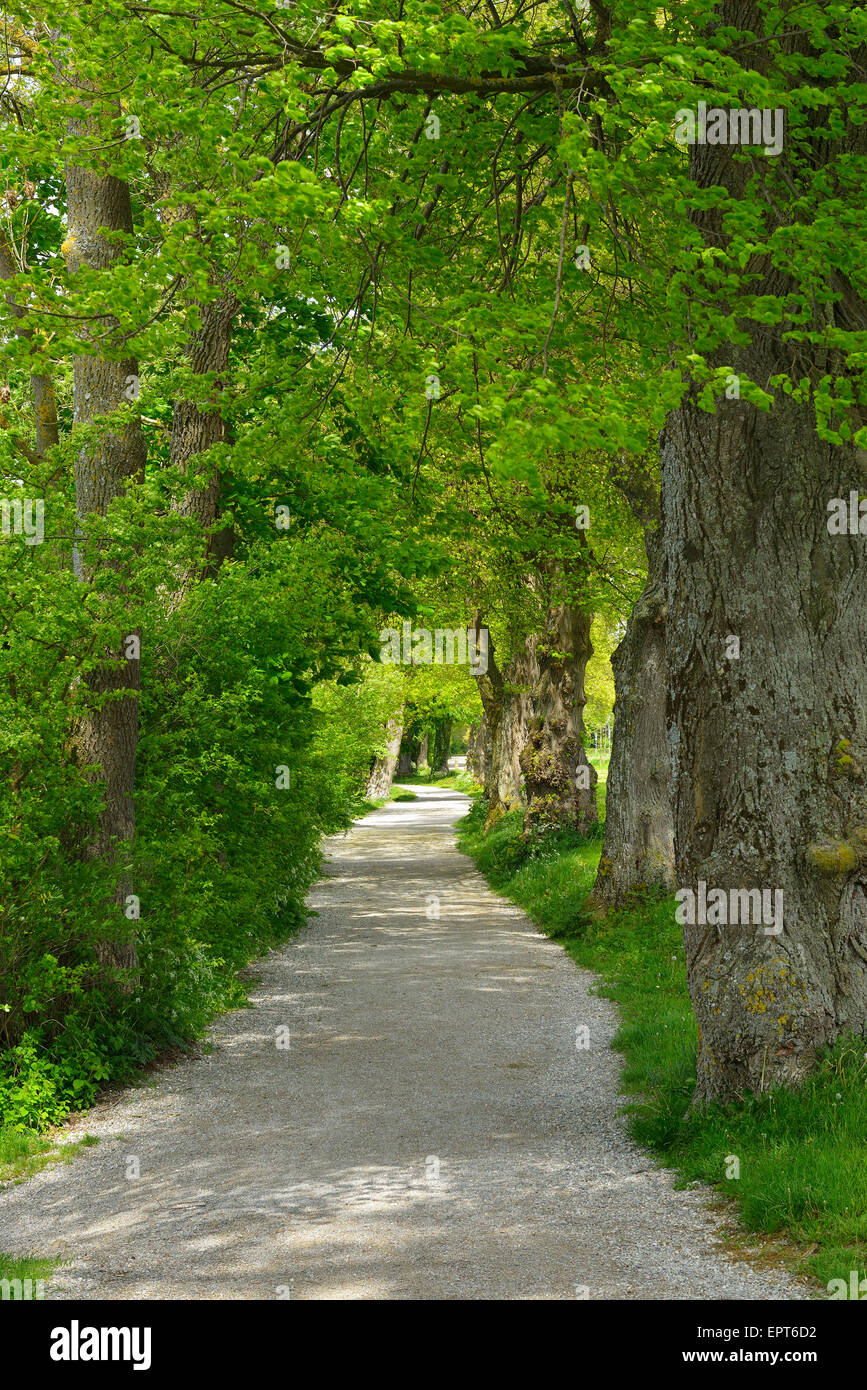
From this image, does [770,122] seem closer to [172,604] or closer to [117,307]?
[117,307]

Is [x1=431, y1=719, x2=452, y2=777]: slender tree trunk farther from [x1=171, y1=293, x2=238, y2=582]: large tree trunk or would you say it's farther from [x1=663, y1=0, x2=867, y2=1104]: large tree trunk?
[x1=663, y1=0, x2=867, y2=1104]: large tree trunk

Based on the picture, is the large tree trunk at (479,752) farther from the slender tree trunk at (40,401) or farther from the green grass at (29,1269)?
the green grass at (29,1269)

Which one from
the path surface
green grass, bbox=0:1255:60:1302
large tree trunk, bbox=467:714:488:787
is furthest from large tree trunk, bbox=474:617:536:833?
green grass, bbox=0:1255:60:1302

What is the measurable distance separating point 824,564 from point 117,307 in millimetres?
4399

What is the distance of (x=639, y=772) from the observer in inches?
621

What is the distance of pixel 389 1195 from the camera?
6.64 meters

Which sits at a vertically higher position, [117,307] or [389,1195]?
[117,307]

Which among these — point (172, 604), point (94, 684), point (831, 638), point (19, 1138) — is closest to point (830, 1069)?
point (831, 638)

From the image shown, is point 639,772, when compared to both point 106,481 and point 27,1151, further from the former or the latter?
point 27,1151

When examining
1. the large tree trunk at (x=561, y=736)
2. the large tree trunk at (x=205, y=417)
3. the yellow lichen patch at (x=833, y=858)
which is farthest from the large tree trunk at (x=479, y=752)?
the yellow lichen patch at (x=833, y=858)

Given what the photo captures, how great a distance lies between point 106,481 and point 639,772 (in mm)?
8272

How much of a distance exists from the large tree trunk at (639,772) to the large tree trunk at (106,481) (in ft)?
24.3

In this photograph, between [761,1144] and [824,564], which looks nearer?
[761,1144]

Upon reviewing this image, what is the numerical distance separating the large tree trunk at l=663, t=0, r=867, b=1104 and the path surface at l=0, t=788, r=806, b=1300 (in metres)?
1.23
